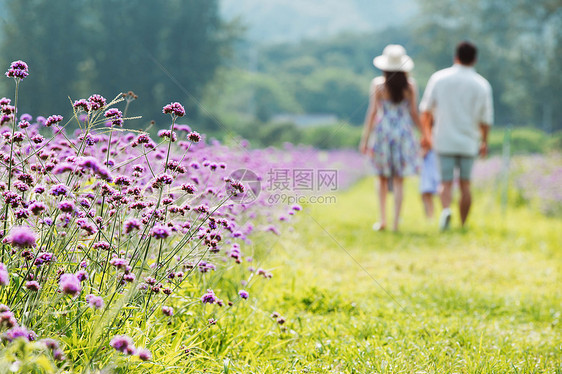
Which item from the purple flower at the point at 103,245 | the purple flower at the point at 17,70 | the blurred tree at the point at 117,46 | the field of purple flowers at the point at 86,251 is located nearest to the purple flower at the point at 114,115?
the field of purple flowers at the point at 86,251

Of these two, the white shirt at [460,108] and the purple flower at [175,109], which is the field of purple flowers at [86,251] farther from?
the white shirt at [460,108]

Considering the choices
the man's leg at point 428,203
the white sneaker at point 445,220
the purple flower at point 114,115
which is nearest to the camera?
the purple flower at point 114,115

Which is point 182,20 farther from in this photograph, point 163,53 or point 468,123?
point 468,123

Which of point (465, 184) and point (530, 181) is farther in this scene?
point (530, 181)

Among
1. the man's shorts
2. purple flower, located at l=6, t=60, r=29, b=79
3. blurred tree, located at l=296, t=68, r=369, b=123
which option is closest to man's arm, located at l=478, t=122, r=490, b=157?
the man's shorts

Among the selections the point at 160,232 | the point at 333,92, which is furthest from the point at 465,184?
the point at 333,92

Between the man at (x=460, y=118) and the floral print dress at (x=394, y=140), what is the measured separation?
379 millimetres

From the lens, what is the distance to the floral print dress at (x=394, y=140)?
619cm

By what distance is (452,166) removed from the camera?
626cm

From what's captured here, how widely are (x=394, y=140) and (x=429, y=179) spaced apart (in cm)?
111

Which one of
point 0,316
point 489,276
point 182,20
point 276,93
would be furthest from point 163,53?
point 0,316

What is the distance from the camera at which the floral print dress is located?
20.3 feet

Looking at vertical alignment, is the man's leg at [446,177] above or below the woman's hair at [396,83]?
A: below

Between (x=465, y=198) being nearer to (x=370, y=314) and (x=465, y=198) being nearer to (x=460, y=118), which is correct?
(x=460, y=118)
